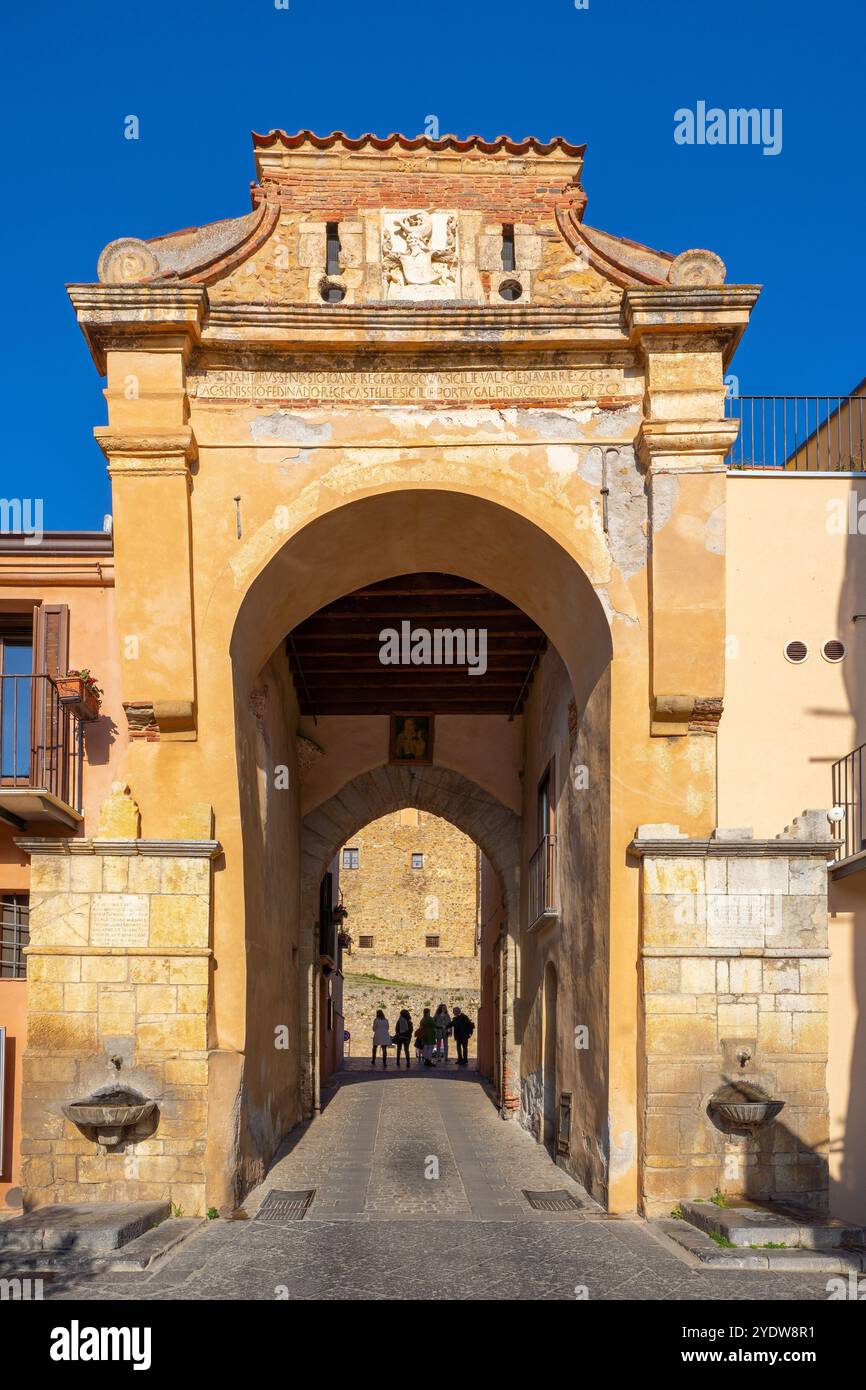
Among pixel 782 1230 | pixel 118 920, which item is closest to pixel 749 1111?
pixel 782 1230

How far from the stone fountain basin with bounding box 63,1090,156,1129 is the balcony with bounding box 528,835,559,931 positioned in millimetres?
5008

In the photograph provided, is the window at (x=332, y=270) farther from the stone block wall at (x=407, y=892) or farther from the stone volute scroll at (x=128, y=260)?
the stone block wall at (x=407, y=892)

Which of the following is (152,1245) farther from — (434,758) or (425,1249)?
(434,758)

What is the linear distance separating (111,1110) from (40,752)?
3185 mm

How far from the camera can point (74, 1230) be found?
28.3ft

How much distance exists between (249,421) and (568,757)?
14.1 feet

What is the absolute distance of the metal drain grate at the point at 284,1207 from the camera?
400 inches

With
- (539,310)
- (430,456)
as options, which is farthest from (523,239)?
(430,456)

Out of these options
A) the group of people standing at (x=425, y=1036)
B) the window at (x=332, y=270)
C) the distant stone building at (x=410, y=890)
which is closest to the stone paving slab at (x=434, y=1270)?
the window at (x=332, y=270)

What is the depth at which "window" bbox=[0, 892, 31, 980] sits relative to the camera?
12094mm

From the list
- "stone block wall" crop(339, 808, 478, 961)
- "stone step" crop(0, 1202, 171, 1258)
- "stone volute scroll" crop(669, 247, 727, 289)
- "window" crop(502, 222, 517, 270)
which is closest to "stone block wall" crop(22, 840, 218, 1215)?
Result: "stone step" crop(0, 1202, 171, 1258)

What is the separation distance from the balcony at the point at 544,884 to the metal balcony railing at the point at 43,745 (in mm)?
4791

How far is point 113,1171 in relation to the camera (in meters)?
10.1

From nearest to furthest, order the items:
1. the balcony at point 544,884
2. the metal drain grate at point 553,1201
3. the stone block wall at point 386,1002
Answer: the metal drain grate at point 553,1201, the balcony at point 544,884, the stone block wall at point 386,1002
